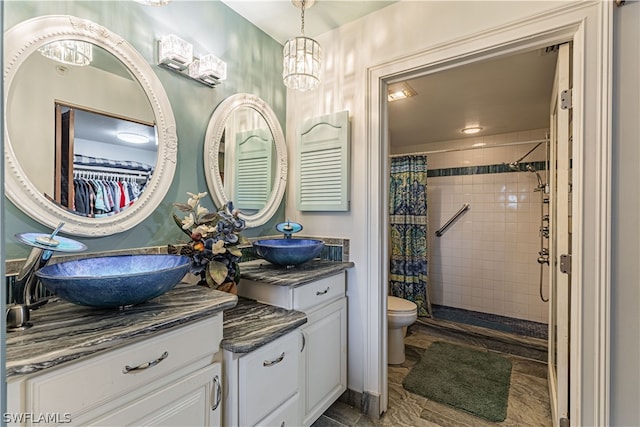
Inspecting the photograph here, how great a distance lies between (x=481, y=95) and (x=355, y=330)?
206 cm

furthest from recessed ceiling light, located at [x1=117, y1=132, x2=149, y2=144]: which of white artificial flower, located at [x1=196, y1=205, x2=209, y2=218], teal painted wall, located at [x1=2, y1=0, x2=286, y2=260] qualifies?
white artificial flower, located at [x1=196, y1=205, x2=209, y2=218]

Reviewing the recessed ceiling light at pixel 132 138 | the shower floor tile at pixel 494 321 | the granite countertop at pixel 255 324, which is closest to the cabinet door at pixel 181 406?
the granite countertop at pixel 255 324

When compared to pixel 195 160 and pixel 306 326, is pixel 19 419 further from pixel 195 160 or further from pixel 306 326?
pixel 195 160

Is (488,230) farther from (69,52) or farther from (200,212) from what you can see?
(69,52)

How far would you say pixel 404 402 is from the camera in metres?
1.90

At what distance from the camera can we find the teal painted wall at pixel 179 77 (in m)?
1.09

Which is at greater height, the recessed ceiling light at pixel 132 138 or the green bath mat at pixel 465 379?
the recessed ceiling light at pixel 132 138

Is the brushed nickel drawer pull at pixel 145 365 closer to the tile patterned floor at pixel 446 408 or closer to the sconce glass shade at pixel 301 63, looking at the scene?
the tile patterned floor at pixel 446 408

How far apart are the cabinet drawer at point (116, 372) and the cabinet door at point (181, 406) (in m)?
0.05

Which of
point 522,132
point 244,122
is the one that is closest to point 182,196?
point 244,122

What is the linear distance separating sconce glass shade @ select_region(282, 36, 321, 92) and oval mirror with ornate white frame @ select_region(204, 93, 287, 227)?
40cm

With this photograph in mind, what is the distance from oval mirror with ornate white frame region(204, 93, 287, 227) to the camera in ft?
5.48

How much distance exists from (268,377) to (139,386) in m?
0.49

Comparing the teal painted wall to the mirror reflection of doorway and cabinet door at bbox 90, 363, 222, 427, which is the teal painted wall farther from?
cabinet door at bbox 90, 363, 222, 427
